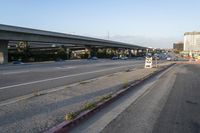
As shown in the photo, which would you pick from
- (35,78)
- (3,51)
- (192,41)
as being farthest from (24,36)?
(192,41)

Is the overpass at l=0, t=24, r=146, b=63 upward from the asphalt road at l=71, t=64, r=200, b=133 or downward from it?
upward

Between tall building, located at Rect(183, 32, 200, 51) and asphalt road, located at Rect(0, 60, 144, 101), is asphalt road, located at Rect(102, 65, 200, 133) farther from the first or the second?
tall building, located at Rect(183, 32, 200, 51)

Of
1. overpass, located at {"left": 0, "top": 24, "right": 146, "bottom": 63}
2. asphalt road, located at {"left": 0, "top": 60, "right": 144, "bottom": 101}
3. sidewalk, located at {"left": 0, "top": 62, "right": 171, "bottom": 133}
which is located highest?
overpass, located at {"left": 0, "top": 24, "right": 146, "bottom": 63}

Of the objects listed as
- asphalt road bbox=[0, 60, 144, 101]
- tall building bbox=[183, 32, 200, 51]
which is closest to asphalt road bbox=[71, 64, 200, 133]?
asphalt road bbox=[0, 60, 144, 101]

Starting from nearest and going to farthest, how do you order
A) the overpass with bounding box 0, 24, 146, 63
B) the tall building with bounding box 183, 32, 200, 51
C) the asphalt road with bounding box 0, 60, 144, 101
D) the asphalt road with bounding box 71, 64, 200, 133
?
1. the asphalt road with bounding box 71, 64, 200, 133
2. the asphalt road with bounding box 0, 60, 144, 101
3. the overpass with bounding box 0, 24, 146, 63
4. the tall building with bounding box 183, 32, 200, 51

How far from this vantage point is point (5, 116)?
856 centimetres

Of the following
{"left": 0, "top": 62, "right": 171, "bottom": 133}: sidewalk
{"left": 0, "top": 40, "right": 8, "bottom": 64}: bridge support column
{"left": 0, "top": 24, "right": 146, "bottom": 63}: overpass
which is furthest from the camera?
{"left": 0, "top": 40, "right": 8, "bottom": 64}: bridge support column

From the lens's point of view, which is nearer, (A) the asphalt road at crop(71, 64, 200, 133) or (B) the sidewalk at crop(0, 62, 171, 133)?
(B) the sidewalk at crop(0, 62, 171, 133)

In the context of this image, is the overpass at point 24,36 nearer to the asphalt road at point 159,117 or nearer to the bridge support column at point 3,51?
the bridge support column at point 3,51

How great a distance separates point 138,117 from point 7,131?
12.8 feet

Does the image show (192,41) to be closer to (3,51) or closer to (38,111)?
(3,51)

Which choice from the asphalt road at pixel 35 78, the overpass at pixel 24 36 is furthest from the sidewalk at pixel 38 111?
the overpass at pixel 24 36

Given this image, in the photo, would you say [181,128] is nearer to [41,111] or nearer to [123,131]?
[123,131]

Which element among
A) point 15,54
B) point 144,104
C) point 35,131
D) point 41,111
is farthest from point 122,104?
point 15,54
